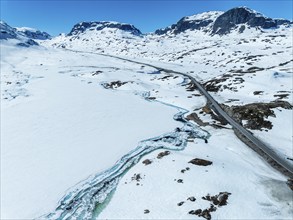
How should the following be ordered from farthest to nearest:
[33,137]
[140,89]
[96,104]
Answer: [140,89] → [96,104] → [33,137]

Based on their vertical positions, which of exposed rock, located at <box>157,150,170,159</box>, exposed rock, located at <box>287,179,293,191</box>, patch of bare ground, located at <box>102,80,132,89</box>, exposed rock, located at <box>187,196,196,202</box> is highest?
exposed rock, located at <box>287,179,293,191</box>

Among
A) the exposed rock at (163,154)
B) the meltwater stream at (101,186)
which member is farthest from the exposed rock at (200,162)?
the meltwater stream at (101,186)

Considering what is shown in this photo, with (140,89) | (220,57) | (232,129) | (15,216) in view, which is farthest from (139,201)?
(220,57)

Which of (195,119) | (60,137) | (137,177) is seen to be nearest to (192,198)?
(137,177)

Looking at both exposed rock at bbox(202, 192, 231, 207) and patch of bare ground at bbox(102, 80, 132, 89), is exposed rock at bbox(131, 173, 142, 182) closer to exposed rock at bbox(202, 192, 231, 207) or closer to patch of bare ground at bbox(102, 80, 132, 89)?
exposed rock at bbox(202, 192, 231, 207)

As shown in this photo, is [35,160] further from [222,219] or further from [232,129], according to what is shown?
[232,129]

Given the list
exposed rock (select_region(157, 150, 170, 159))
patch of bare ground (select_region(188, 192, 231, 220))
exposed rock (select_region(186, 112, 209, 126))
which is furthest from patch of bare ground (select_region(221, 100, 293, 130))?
patch of bare ground (select_region(188, 192, 231, 220))

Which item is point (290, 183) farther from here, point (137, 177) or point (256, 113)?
point (256, 113)

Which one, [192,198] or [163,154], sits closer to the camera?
[192,198]

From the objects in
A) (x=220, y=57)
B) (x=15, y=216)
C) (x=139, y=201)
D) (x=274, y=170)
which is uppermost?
(x=220, y=57)
